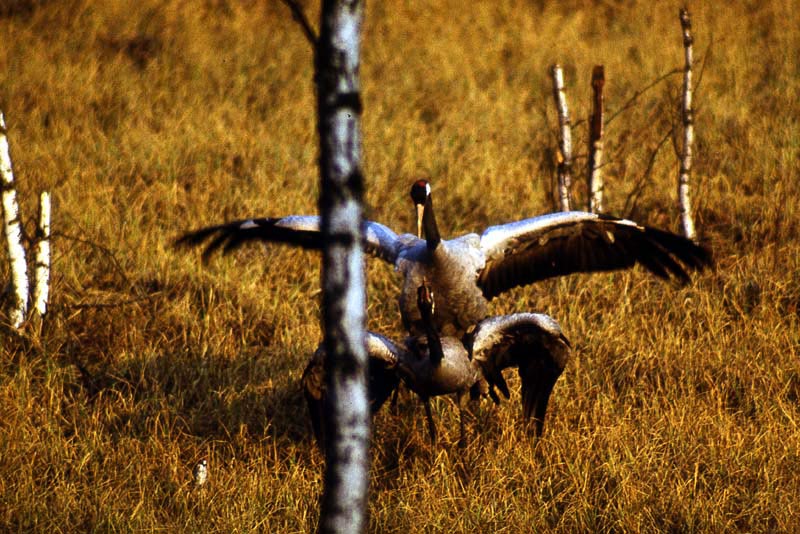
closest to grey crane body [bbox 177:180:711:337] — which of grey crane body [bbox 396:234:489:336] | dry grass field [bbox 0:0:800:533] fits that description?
grey crane body [bbox 396:234:489:336]

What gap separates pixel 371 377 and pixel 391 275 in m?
1.78

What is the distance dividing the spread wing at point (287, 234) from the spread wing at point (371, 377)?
647 mm

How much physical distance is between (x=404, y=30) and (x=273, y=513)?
299 inches

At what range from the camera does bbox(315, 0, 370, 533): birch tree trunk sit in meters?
2.44

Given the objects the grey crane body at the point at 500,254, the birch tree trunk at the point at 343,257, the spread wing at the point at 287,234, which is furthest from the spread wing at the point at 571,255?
the birch tree trunk at the point at 343,257

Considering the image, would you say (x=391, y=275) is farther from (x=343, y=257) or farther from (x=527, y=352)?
(x=343, y=257)

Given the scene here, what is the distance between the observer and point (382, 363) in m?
5.06

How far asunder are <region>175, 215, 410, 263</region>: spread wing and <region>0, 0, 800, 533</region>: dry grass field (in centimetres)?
70

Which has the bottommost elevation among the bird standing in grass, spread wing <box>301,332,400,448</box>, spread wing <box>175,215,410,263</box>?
the bird standing in grass

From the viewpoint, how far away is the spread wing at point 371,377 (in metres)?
4.85

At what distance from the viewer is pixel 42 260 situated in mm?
5820

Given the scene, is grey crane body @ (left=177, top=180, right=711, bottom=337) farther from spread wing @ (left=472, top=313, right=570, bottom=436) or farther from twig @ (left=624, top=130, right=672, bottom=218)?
twig @ (left=624, top=130, right=672, bottom=218)

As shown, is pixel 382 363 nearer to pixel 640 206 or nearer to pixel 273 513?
pixel 273 513

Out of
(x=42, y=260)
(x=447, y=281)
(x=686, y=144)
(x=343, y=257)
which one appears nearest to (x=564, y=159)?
(x=686, y=144)
